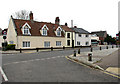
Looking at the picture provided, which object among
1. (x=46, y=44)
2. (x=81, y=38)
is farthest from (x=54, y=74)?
(x=81, y=38)

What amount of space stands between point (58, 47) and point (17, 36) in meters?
13.3

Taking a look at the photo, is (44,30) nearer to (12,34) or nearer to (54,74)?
(12,34)

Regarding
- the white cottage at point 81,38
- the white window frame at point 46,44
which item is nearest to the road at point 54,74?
the white window frame at point 46,44

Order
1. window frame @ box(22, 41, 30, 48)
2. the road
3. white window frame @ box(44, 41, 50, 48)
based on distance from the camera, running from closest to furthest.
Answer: the road, window frame @ box(22, 41, 30, 48), white window frame @ box(44, 41, 50, 48)

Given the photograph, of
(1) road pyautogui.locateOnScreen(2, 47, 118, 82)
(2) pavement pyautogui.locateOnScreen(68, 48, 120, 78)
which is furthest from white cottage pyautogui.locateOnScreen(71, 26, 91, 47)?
(1) road pyautogui.locateOnScreen(2, 47, 118, 82)

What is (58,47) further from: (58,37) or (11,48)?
(11,48)

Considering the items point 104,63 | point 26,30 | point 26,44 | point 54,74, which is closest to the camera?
point 54,74

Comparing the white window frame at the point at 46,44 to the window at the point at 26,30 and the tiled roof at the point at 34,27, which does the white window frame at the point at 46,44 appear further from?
the window at the point at 26,30

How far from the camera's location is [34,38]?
34156 millimetres

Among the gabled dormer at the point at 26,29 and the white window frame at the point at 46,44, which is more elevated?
the gabled dormer at the point at 26,29

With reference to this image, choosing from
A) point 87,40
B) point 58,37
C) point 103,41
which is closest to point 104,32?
point 103,41

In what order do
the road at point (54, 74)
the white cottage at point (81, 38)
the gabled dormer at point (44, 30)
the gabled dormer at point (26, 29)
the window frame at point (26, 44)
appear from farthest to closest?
the white cottage at point (81, 38) < the gabled dormer at point (44, 30) < the gabled dormer at point (26, 29) < the window frame at point (26, 44) < the road at point (54, 74)

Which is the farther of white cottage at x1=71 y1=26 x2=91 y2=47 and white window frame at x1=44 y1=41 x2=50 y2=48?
white cottage at x1=71 y1=26 x2=91 y2=47

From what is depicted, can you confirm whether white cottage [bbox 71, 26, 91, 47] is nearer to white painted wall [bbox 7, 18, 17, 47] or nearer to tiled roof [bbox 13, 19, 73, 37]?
tiled roof [bbox 13, 19, 73, 37]
